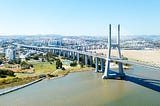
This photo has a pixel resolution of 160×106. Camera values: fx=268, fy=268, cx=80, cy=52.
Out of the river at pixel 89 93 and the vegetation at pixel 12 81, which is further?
the vegetation at pixel 12 81

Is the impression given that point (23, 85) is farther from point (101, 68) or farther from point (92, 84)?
point (101, 68)

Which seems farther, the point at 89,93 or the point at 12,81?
the point at 12,81

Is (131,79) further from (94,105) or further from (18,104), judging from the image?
(18,104)

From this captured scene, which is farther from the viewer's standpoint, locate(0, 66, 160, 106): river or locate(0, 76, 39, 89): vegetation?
locate(0, 76, 39, 89): vegetation

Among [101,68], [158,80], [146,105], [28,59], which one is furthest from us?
[28,59]

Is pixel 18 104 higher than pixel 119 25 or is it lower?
lower

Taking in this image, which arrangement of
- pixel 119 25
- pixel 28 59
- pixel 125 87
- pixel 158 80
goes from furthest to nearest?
pixel 28 59 → pixel 119 25 → pixel 158 80 → pixel 125 87

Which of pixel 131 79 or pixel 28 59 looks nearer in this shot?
pixel 131 79

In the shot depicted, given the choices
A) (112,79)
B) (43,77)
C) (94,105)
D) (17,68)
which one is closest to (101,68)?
(112,79)
